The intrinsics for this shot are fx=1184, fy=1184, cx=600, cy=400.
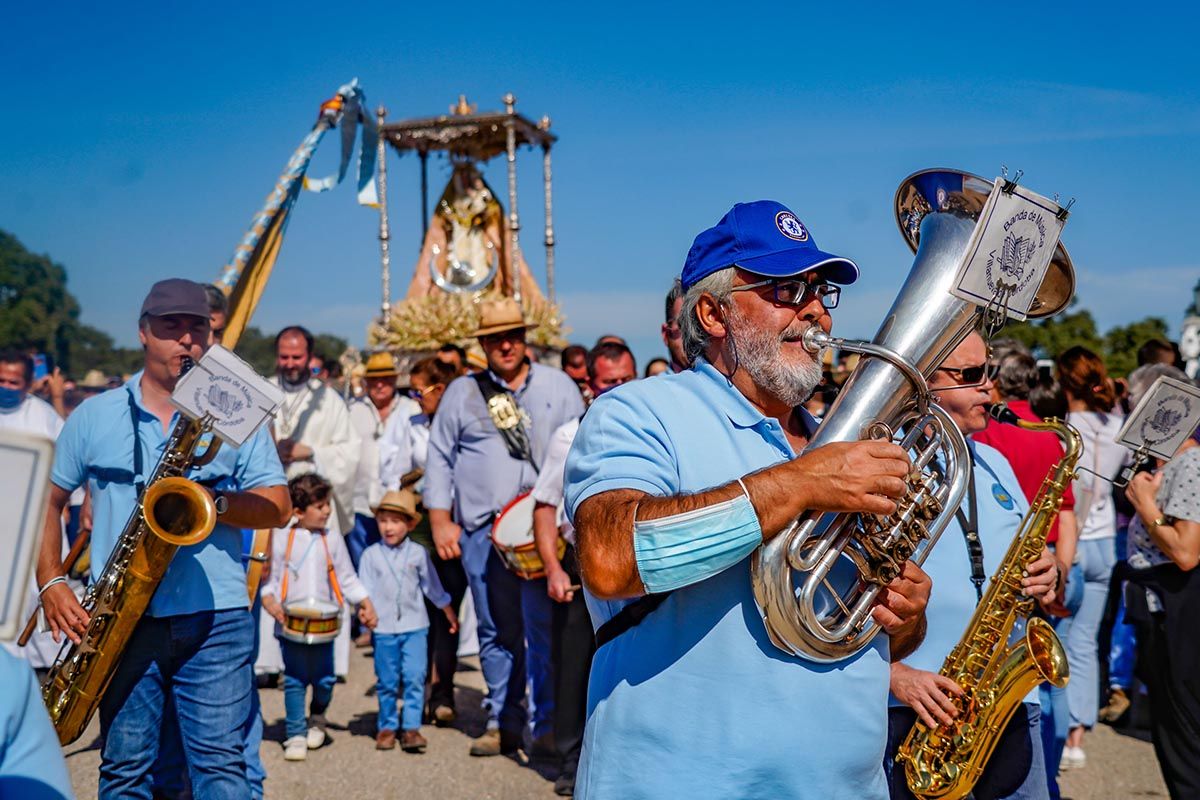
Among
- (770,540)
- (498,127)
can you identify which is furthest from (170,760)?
(498,127)

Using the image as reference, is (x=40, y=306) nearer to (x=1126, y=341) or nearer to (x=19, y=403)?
(x=1126, y=341)

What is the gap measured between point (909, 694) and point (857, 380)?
5.08 ft

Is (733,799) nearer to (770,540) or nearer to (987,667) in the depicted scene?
(770,540)

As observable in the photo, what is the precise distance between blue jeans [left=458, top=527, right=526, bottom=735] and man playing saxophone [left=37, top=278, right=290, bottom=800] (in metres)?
2.52

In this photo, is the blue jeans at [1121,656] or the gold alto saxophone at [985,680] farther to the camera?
the blue jeans at [1121,656]

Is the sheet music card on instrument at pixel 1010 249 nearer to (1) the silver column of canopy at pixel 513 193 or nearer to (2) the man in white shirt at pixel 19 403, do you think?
(2) the man in white shirt at pixel 19 403

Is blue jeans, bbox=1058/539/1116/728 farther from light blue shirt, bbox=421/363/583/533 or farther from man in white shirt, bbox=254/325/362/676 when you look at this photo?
man in white shirt, bbox=254/325/362/676

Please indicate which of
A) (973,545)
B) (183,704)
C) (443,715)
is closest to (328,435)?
(443,715)

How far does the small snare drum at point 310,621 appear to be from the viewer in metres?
6.78

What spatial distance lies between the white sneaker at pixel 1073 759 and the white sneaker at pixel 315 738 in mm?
4348

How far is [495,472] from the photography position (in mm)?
6879

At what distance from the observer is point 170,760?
14.5ft

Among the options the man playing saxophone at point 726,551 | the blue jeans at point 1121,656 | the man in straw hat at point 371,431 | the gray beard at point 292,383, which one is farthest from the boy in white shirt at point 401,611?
the blue jeans at point 1121,656

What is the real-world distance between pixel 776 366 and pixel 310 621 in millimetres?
4838
